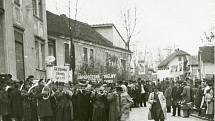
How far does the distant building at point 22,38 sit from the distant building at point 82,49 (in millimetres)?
7032

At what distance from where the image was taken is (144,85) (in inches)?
1337

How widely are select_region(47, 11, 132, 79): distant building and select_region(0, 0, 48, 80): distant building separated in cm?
703

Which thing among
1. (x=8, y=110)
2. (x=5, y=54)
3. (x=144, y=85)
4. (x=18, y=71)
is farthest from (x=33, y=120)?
(x=144, y=85)

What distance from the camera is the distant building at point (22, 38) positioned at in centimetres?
2198

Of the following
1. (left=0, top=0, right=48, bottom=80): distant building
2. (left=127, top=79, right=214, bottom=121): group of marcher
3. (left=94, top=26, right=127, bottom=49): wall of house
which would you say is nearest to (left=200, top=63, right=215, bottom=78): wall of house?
(left=94, top=26, right=127, bottom=49): wall of house

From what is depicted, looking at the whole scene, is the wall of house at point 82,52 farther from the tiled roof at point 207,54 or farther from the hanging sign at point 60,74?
the hanging sign at point 60,74

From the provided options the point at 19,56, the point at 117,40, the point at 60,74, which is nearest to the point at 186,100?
the point at 60,74

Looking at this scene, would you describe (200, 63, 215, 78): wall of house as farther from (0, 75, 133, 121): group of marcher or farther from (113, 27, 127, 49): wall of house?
(0, 75, 133, 121): group of marcher

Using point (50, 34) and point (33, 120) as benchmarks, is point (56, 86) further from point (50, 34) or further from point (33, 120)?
point (50, 34)

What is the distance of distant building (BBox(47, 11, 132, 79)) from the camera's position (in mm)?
39469

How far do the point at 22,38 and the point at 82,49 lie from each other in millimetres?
20253

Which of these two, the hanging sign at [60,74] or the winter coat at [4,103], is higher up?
the hanging sign at [60,74]

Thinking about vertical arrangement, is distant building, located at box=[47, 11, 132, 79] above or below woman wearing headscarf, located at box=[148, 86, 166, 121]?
above

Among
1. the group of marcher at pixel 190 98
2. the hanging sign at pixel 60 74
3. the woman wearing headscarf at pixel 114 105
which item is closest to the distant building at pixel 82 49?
the group of marcher at pixel 190 98
